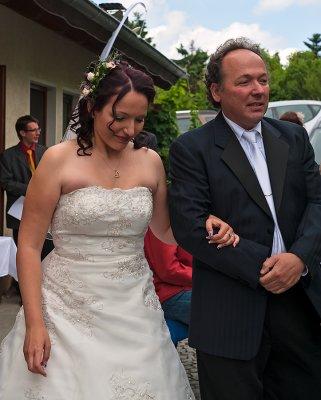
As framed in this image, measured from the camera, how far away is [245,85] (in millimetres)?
2887

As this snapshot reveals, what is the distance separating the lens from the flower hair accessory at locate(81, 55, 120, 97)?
301cm

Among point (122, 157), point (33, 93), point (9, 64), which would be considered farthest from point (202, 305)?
point (33, 93)

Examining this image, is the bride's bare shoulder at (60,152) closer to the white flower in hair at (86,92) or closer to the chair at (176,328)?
the white flower in hair at (86,92)

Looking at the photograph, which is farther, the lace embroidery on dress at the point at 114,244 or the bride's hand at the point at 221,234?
the lace embroidery on dress at the point at 114,244

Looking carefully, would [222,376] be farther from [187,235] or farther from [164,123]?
[164,123]

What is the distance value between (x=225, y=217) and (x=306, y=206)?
36 cm

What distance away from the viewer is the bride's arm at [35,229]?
2.87m

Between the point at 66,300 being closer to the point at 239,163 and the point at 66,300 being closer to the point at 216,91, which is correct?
the point at 239,163

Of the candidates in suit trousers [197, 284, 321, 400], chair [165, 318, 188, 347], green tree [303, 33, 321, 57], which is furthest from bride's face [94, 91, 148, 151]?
green tree [303, 33, 321, 57]

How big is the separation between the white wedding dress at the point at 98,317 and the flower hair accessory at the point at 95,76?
0.41 metres

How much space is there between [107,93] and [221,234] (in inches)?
29.9

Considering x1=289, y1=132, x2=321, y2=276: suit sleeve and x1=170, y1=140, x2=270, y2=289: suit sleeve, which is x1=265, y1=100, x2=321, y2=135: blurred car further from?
x1=170, y1=140, x2=270, y2=289: suit sleeve

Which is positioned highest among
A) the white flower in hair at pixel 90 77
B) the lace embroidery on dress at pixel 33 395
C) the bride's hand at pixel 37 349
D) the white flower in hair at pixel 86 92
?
the white flower in hair at pixel 90 77

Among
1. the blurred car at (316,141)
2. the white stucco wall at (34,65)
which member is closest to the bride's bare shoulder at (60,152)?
the white stucco wall at (34,65)
